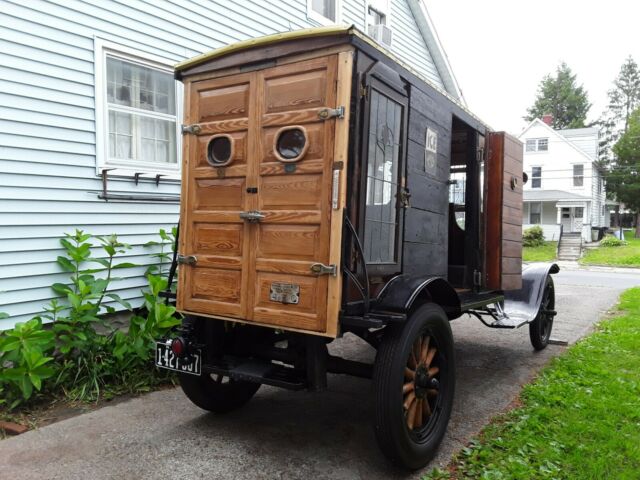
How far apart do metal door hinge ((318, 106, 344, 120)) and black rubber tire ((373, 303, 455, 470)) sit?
52.5 inches

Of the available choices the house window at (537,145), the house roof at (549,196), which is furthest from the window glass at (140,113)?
the house window at (537,145)

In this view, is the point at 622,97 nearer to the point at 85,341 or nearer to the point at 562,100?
the point at 562,100

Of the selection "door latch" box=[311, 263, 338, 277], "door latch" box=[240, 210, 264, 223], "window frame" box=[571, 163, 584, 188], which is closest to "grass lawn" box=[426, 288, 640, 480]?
"door latch" box=[311, 263, 338, 277]

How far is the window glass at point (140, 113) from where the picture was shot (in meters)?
5.63

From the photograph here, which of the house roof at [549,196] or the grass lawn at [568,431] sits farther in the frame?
the house roof at [549,196]

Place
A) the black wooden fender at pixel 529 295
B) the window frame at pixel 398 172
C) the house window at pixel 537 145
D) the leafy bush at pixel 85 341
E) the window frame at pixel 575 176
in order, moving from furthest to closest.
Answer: the house window at pixel 537 145, the window frame at pixel 575 176, the black wooden fender at pixel 529 295, the leafy bush at pixel 85 341, the window frame at pixel 398 172

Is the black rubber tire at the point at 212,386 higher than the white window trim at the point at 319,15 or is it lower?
lower

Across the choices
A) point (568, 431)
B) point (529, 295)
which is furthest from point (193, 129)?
point (529, 295)

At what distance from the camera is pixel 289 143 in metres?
3.23

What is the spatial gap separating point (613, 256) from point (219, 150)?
25008 millimetres

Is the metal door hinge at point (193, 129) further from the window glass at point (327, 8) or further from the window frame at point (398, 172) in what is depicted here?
the window glass at point (327, 8)

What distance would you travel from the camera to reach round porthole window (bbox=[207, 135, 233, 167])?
350 cm

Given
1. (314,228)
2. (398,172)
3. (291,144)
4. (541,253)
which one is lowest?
(541,253)

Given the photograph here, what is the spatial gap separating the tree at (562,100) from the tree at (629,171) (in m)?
16.2
